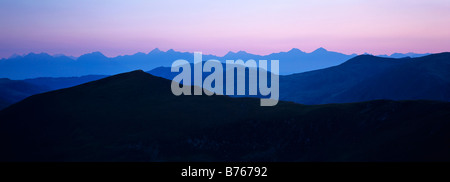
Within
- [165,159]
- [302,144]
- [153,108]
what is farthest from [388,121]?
[153,108]

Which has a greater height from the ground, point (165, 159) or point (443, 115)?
point (443, 115)

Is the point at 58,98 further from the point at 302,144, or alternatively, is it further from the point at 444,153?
the point at 444,153

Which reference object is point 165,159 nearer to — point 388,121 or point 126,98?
point 126,98

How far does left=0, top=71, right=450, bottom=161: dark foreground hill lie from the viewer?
7775cm

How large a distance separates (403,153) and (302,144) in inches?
971

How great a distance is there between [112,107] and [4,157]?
3555 cm

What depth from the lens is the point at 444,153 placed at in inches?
2665

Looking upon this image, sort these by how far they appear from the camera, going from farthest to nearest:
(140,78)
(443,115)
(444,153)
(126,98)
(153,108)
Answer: (140,78) → (126,98) → (153,108) → (443,115) → (444,153)

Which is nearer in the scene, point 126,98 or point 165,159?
point 165,159

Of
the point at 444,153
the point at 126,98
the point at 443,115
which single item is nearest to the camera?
the point at 444,153

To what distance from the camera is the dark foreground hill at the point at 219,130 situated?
77750 millimetres

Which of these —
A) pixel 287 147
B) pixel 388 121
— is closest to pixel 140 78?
pixel 287 147

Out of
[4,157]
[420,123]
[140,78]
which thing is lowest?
[4,157]

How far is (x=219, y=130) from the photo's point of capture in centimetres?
9781
